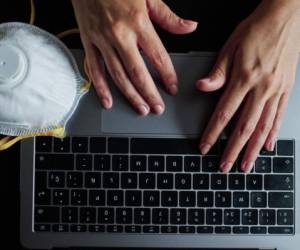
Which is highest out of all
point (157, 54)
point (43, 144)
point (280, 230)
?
point (157, 54)

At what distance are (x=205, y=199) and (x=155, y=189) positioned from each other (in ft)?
0.23

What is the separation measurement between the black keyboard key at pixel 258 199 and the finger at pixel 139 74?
0.17m

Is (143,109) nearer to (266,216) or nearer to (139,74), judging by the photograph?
(139,74)

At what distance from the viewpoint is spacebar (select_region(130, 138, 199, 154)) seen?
1.95ft

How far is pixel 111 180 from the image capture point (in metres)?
0.60

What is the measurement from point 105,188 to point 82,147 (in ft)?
0.21

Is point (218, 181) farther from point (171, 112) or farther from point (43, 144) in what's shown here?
point (43, 144)

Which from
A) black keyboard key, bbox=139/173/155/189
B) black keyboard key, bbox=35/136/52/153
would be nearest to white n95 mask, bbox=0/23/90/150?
black keyboard key, bbox=35/136/52/153

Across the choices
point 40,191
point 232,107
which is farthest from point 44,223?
point 232,107

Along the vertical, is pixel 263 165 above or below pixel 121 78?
below

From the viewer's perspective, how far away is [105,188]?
60 centimetres

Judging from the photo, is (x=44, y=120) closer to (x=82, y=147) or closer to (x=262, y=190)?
(x=82, y=147)

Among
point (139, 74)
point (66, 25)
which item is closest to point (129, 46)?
point (139, 74)

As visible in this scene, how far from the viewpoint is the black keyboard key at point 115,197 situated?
60cm
